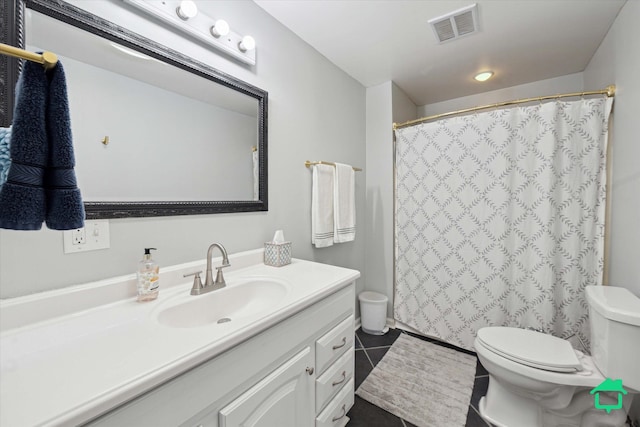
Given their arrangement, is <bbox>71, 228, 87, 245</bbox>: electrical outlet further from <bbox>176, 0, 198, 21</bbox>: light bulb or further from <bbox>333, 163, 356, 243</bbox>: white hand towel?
<bbox>333, 163, 356, 243</bbox>: white hand towel

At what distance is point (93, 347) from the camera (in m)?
0.65

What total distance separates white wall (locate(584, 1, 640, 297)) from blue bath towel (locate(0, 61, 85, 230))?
2.25m

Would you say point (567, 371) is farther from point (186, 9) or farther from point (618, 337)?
point (186, 9)

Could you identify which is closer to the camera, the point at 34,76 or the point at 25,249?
the point at 34,76

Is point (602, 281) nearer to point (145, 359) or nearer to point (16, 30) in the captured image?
point (145, 359)

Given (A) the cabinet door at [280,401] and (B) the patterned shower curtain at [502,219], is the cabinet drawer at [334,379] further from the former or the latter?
(B) the patterned shower curtain at [502,219]

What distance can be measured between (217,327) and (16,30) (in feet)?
3.53

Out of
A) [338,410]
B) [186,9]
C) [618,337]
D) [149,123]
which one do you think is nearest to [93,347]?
[149,123]

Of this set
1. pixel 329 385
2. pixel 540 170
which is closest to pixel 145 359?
pixel 329 385

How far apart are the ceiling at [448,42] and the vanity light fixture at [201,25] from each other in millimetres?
343

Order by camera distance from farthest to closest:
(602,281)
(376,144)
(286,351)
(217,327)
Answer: (376,144), (602,281), (286,351), (217,327)

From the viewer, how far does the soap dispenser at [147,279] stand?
939 millimetres

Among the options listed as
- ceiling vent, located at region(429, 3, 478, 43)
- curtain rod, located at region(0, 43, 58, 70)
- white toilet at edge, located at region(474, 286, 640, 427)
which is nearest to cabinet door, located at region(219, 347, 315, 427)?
curtain rod, located at region(0, 43, 58, 70)

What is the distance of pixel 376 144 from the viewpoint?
248cm
